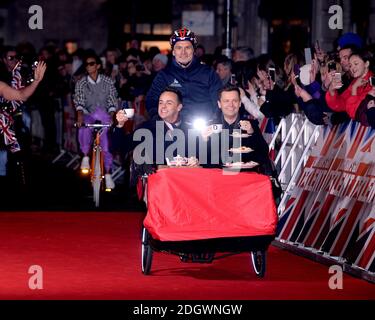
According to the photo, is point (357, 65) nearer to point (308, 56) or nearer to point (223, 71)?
point (308, 56)

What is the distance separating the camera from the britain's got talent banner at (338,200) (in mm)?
14234

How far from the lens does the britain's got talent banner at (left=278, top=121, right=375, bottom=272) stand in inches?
560

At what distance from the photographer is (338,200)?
49.7 feet

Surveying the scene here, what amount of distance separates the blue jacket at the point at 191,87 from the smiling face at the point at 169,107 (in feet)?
4.08

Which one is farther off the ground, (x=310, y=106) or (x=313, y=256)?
(x=310, y=106)

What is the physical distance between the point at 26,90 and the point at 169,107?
220cm

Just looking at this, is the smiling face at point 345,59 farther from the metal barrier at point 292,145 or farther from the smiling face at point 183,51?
the smiling face at point 183,51

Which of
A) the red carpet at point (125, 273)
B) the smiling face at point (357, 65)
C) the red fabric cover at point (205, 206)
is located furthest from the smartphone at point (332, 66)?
the red fabric cover at point (205, 206)

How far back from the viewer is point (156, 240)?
13.7 m

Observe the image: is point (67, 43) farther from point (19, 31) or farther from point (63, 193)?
point (63, 193)

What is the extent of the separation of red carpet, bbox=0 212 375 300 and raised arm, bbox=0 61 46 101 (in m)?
1.69

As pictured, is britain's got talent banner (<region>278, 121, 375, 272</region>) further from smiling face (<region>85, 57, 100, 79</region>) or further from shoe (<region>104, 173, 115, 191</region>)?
smiling face (<region>85, 57, 100, 79</region>)
